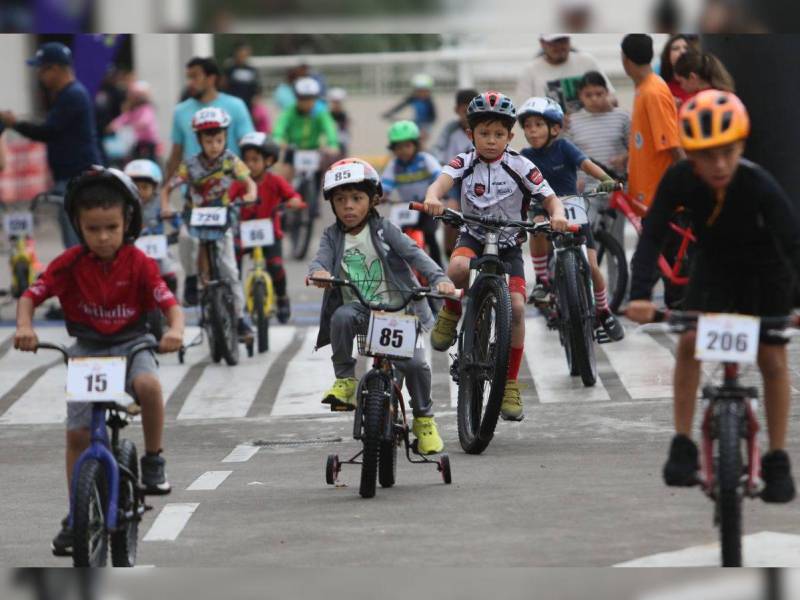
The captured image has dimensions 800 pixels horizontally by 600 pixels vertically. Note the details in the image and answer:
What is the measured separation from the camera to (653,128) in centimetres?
1380

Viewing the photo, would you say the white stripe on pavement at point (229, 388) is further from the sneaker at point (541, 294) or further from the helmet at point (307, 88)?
the helmet at point (307, 88)

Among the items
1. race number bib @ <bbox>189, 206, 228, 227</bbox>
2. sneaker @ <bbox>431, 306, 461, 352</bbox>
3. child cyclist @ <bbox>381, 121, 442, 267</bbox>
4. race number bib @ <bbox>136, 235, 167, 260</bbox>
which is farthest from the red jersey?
child cyclist @ <bbox>381, 121, 442, 267</bbox>

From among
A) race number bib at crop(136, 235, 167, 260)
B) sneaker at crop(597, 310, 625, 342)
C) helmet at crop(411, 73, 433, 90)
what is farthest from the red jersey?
helmet at crop(411, 73, 433, 90)

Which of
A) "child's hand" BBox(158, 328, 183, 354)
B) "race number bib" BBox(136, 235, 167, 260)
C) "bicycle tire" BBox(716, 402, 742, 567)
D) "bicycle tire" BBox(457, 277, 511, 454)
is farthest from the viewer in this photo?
"race number bib" BBox(136, 235, 167, 260)

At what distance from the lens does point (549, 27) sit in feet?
33.6

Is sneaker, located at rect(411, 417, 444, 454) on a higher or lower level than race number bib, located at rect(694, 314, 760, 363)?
lower

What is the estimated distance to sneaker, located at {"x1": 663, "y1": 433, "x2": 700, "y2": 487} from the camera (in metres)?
8.03

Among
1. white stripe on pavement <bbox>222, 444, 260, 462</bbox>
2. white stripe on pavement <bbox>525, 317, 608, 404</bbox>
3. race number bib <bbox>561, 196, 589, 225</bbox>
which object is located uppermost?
race number bib <bbox>561, 196, 589, 225</bbox>

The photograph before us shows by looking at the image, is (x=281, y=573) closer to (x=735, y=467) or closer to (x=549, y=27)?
Result: (x=735, y=467)

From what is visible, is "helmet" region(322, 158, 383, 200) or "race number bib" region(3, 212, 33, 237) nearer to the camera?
"helmet" region(322, 158, 383, 200)

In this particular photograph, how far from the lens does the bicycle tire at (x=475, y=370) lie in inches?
435

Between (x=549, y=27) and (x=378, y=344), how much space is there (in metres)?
1.83

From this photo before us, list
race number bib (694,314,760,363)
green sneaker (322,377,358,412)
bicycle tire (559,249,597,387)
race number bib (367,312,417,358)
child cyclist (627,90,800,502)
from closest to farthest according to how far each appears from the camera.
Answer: race number bib (694,314,760,363), child cyclist (627,90,800,502), race number bib (367,312,417,358), green sneaker (322,377,358,412), bicycle tire (559,249,597,387)

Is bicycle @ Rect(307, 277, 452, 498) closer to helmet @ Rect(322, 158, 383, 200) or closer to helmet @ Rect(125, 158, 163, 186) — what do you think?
helmet @ Rect(322, 158, 383, 200)
